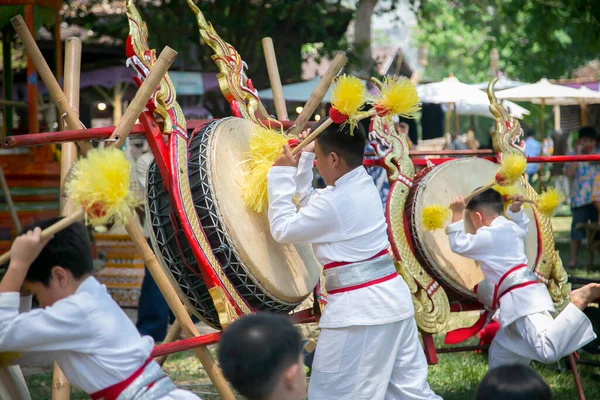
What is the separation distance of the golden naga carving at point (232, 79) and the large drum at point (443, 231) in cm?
104

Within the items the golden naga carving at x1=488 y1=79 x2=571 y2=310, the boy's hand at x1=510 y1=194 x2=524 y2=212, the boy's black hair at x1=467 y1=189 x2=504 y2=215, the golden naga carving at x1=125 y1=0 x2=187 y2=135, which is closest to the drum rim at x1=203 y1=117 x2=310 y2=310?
the golden naga carving at x1=125 y1=0 x2=187 y2=135

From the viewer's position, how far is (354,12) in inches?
496

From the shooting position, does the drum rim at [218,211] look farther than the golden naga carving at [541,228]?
No

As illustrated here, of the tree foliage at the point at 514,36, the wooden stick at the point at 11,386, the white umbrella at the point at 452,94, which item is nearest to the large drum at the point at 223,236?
the wooden stick at the point at 11,386

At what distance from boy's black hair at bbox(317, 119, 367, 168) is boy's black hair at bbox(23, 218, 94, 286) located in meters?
1.16

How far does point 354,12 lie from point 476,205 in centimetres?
862

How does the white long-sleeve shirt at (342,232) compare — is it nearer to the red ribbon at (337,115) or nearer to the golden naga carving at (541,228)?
the red ribbon at (337,115)

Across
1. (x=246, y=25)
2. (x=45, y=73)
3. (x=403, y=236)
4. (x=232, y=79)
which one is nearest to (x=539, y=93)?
(x=246, y=25)

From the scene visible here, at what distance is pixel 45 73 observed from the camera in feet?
9.96

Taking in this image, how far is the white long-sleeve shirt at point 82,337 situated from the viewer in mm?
2381

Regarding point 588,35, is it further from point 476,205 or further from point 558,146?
point 558,146

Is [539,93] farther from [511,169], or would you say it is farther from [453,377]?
[511,169]

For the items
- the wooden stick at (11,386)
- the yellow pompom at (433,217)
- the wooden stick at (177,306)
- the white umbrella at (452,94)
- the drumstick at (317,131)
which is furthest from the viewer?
the white umbrella at (452,94)

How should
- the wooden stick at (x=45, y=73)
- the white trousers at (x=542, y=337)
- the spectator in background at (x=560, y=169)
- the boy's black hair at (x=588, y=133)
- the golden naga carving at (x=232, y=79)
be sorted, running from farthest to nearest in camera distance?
the spectator in background at (x=560, y=169) < the boy's black hair at (x=588, y=133) < the golden naga carving at (x=232, y=79) < the white trousers at (x=542, y=337) < the wooden stick at (x=45, y=73)
